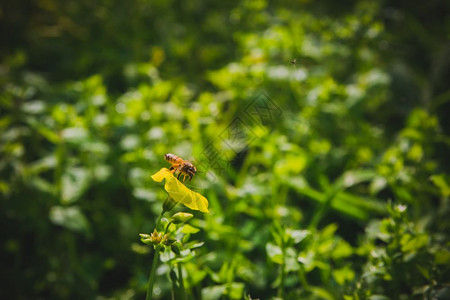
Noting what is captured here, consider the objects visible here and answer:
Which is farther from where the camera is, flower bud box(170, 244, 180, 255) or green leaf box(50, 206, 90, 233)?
green leaf box(50, 206, 90, 233)

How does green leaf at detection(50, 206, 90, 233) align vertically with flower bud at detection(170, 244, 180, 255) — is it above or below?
above

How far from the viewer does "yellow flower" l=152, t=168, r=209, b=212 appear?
27.8 inches

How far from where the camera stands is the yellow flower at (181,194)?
706 millimetres

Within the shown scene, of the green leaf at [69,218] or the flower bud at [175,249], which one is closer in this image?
the flower bud at [175,249]

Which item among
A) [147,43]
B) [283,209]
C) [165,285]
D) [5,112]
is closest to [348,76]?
[283,209]

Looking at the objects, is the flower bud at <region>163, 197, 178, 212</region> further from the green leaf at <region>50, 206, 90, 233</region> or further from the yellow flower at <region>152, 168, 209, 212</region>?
the green leaf at <region>50, 206, 90, 233</region>

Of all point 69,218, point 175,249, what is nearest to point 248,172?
point 69,218

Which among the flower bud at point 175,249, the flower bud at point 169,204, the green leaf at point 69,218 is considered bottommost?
the flower bud at point 175,249

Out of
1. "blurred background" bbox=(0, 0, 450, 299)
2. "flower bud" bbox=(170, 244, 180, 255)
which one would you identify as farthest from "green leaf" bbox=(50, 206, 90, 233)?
"flower bud" bbox=(170, 244, 180, 255)

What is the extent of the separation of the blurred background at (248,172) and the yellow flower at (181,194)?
0.46ft

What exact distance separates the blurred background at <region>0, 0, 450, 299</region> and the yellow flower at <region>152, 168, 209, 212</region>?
14 centimetres

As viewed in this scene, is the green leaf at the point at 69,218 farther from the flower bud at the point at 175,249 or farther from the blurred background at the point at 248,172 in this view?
the flower bud at the point at 175,249

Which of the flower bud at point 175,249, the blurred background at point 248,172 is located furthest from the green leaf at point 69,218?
the flower bud at point 175,249

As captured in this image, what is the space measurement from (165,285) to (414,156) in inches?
47.6
